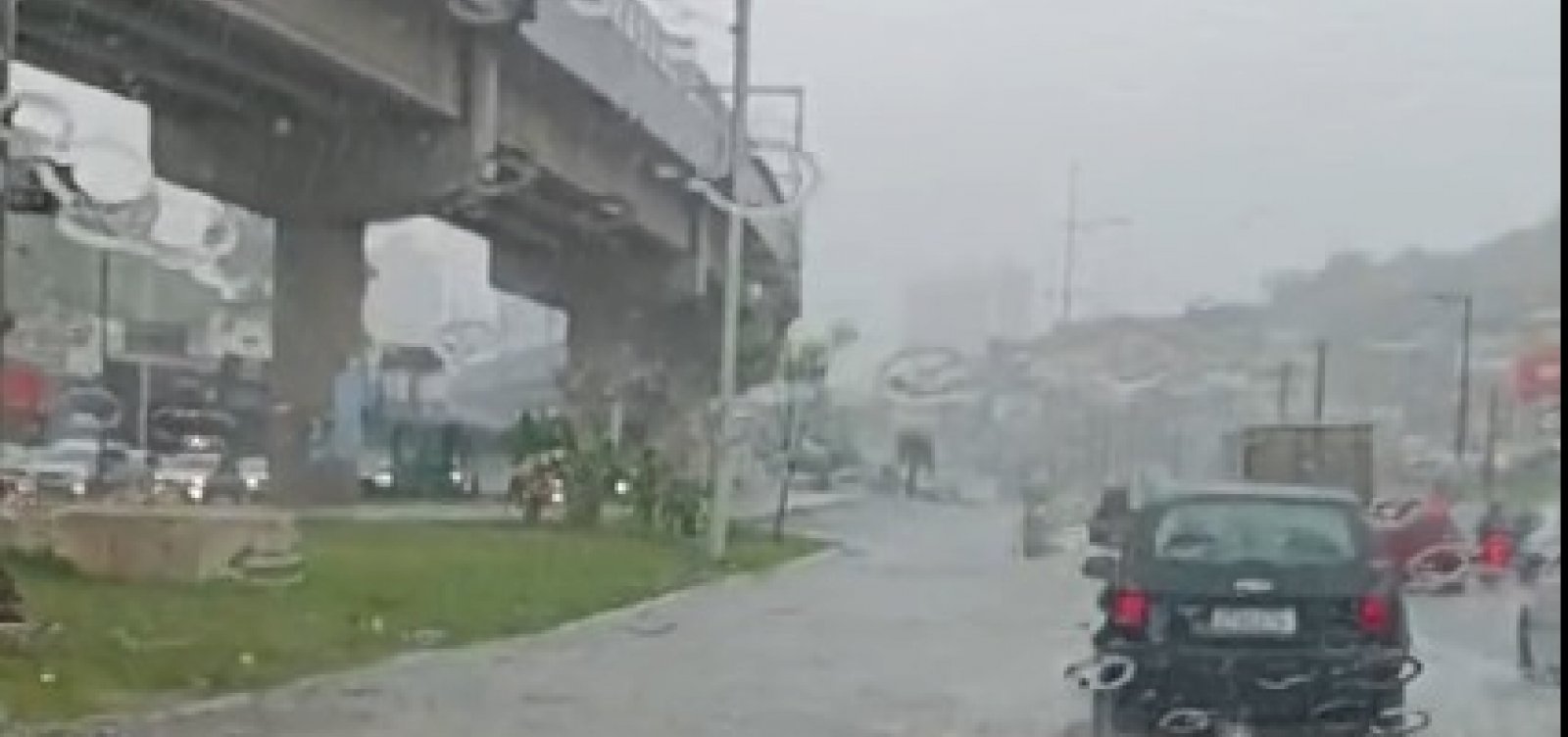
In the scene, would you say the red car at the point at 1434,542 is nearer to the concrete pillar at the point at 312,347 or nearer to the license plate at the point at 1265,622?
the license plate at the point at 1265,622

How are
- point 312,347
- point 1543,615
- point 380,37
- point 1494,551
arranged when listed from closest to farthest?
point 1543,615 → point 1494,551 → point 380,37 → point 312,347

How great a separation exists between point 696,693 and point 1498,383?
6.64 metres

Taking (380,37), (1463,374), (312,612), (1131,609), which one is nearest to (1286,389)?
(380,37)

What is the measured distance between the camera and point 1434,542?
27844mm

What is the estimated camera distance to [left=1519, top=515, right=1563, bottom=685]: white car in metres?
20.1

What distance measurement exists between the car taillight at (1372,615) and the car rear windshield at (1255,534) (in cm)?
25

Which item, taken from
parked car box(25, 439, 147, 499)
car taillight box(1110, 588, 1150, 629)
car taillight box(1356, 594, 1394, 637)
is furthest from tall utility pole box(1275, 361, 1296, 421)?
car taillight box(1356, 594, 1394, 637)

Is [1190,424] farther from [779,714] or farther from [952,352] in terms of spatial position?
[779,714]

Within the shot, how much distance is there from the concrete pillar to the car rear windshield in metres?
32.5

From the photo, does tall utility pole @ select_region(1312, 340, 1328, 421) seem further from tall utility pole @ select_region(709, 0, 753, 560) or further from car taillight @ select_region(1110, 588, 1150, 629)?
car taillight @ select_region(1110, 588, 1150, 629)

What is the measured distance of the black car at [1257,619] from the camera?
50.8ft

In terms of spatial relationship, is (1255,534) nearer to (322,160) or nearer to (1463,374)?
(1463,374)

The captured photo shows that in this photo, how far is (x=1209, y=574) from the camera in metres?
15.6

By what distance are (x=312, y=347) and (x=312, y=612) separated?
24.7 metres
